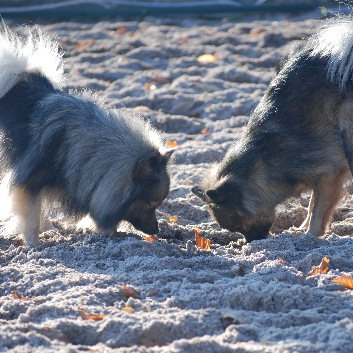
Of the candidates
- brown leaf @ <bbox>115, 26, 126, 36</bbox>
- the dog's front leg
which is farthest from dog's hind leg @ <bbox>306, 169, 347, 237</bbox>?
brown leaf @ <bbox>115, 26, 126, 36</bbox>

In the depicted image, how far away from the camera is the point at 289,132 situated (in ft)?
20.0

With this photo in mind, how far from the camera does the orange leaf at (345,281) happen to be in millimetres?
4586

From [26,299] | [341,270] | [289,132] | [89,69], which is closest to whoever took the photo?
[26,299]

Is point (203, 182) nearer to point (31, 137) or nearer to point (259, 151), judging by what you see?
point (259, 151)

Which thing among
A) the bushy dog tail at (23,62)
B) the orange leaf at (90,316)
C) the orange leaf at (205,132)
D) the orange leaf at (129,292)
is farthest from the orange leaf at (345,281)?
the orange leaf at (205,132)

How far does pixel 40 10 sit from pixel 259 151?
312 inches

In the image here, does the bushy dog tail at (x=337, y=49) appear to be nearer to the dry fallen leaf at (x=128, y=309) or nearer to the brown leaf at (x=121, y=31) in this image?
the dry fallen leaf at (x=128, y=309)

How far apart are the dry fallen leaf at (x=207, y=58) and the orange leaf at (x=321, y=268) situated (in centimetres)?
626

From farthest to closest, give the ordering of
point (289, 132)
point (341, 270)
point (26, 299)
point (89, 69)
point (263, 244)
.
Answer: point (89, 69), point (289, 132), point (263, 244), point (341, 270), point (26, 299)

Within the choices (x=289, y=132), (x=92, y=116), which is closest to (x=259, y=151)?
(x=289, y=132)

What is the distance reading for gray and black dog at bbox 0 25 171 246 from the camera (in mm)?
5777

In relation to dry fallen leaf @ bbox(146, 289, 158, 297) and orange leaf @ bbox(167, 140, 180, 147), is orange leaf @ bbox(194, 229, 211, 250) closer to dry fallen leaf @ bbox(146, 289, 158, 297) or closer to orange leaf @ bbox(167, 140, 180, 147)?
dry fallen leaf @ bbox(146, 289, 158, 297)

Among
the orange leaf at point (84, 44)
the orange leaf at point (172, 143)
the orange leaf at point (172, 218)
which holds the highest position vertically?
the orange leaf at point (84, 44)

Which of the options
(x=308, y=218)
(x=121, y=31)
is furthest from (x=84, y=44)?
(x=308, y=218)
